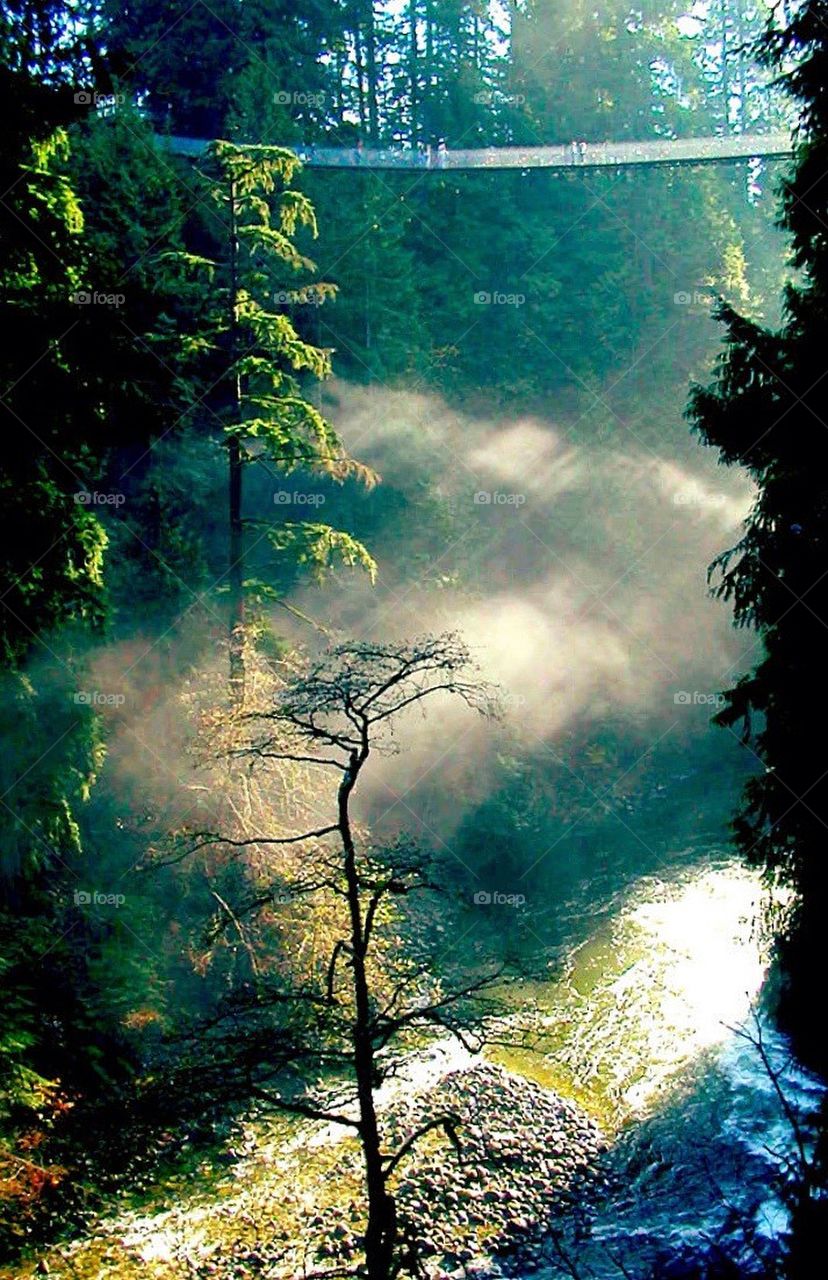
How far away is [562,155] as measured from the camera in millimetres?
30062

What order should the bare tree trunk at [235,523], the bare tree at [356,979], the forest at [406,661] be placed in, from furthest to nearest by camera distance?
1. the bare tree trunk at [235,523]
2. the forest at [406,661]
3. the bare tree at [356,979]

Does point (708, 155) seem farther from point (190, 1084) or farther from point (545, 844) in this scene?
point (190, 1084)

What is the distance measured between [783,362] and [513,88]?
1222 inches

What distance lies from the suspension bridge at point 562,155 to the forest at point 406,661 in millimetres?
157

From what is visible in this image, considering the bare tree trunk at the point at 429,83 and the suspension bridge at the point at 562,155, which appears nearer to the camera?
the suspension bridge at the point at 562,155

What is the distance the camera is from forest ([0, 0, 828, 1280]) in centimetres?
771

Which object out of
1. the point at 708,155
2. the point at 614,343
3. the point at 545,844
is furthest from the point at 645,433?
the point at 545,844

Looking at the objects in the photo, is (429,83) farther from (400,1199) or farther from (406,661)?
(400,1199)

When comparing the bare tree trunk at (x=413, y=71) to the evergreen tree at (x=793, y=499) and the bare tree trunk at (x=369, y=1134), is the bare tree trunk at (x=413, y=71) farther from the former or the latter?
the bare tree trunk at (x=369, y=1134)

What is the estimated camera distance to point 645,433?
32.4 metres

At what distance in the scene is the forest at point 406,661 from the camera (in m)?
7.71

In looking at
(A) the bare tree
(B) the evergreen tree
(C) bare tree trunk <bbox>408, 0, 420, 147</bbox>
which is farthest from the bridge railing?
(B) the evergreen tree

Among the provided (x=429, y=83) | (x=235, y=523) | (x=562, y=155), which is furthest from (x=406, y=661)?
(x=429, y=83)

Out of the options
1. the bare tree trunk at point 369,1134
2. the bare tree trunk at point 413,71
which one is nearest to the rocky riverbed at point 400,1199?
the bare tree trunk at point 369,1134
